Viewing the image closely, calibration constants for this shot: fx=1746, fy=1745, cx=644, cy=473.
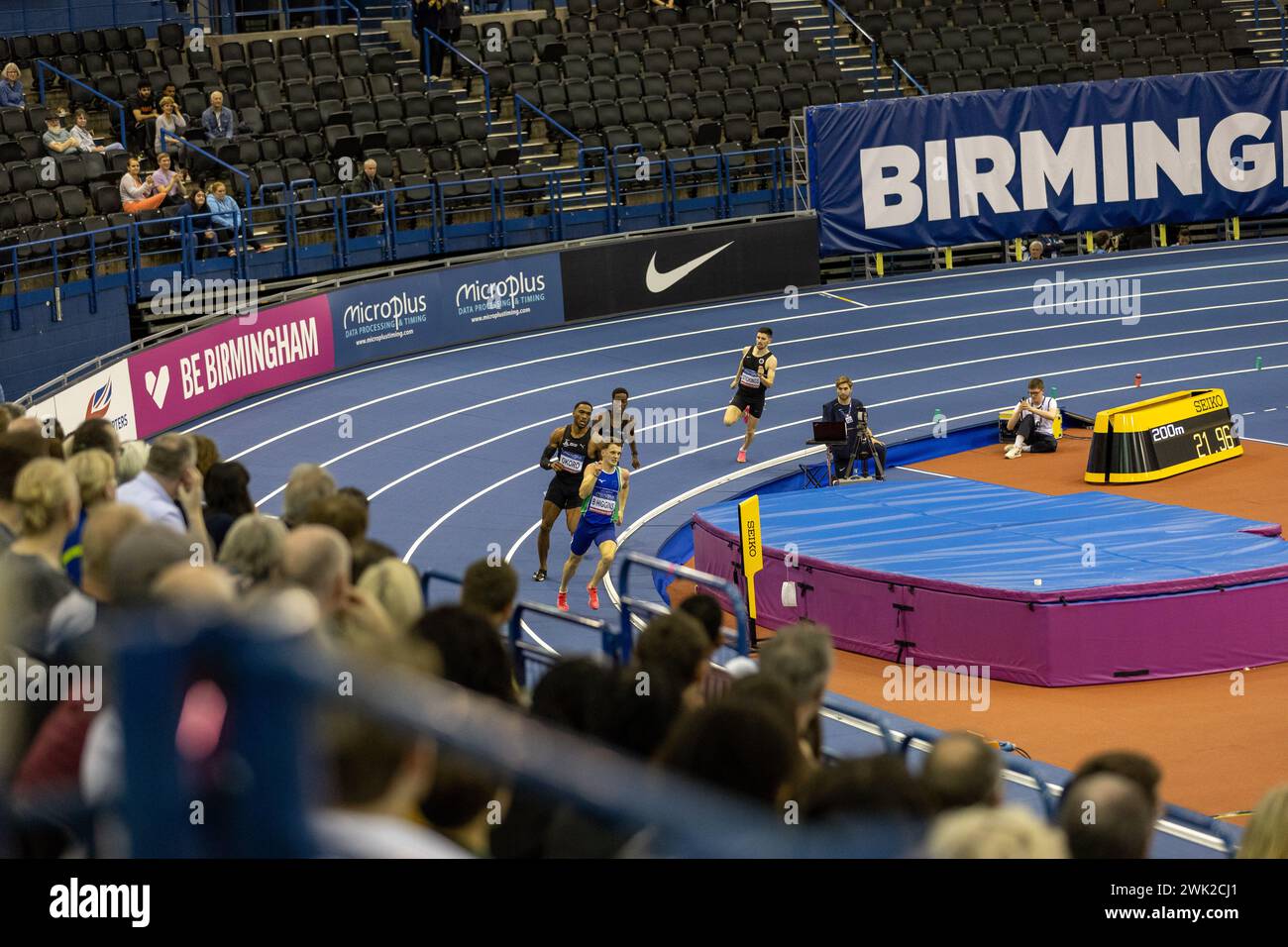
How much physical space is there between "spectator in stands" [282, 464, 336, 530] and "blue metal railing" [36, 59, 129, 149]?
745 inches

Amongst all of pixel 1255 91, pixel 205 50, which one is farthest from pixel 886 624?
pixel 1255 91

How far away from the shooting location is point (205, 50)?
26.5m

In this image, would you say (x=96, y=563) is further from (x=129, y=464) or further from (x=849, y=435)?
(x=849, y=435)

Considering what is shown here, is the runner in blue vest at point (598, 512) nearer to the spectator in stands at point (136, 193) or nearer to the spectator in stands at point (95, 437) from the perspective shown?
the spectator in stands at point (95, 437)

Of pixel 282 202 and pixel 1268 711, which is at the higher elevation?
pixel 282 202

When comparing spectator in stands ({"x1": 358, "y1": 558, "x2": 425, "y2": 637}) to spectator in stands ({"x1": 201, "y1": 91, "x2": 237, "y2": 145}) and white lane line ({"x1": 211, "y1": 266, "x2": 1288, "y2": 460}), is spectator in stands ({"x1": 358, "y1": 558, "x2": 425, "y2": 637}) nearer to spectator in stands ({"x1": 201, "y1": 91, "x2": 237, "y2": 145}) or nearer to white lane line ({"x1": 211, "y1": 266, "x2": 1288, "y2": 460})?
white lane line ({"x1": 211, "y1": 266, "x2": 1288, "y2": 460})

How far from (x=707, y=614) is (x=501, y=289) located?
788 inches

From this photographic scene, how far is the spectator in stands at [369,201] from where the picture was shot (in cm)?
2475

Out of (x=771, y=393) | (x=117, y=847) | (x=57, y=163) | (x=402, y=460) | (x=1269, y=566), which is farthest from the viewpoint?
(x=771, y=393)

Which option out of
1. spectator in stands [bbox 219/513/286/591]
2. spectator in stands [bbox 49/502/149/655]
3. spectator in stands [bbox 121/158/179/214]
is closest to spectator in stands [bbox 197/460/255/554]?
spectator in stands [bbox 219/513/286/591]

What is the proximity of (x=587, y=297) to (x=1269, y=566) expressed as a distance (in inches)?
553

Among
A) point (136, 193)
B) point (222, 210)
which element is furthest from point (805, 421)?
point (136, 193)

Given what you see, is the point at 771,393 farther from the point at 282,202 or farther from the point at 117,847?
the point at 117,847

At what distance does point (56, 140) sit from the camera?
2266 cm
